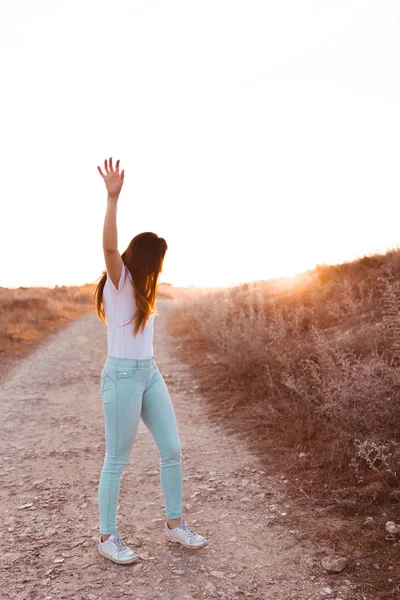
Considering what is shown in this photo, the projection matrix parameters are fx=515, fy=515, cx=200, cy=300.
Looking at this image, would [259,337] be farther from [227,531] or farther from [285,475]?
[227,531]

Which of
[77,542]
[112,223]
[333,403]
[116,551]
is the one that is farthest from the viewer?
[333,403]

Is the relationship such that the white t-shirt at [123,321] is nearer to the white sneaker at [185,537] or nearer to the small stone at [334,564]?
the white sneaker at [185,537]

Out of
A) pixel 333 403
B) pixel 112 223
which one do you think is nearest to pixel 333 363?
pixel 333 403

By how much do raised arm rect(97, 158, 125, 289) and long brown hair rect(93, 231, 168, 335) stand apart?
0.45 ft

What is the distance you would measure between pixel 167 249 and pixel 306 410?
347cm

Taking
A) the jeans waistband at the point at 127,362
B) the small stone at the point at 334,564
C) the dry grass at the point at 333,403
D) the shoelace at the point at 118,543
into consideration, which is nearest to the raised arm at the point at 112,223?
the jeans waistband at the point at 127,362

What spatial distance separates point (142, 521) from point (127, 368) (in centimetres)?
164

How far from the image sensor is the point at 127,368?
3412 mm

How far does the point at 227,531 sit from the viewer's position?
4.10m

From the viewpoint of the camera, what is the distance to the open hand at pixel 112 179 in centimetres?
316

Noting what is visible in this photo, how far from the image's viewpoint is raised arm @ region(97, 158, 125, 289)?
3.11 meters

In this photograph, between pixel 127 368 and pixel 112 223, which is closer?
pixel 112 223

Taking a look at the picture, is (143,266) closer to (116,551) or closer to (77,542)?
(116,551)

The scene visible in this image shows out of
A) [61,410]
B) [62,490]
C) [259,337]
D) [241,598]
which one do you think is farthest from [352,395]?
[61,410]
